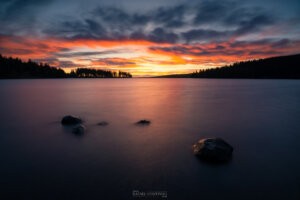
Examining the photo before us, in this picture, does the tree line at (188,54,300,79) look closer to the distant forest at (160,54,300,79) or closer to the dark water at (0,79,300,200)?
the distant forest at (160,54,300,79)

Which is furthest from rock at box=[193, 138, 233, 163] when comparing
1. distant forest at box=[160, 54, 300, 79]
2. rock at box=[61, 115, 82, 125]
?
distant forest at box=[160, 54, 300, 79]

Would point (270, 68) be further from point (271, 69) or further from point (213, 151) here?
point (213, 151)

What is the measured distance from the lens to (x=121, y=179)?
5477mm

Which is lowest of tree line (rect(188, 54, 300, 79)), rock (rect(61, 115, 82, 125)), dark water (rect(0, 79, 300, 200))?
dark water (rect(0, 79, 300, 200))

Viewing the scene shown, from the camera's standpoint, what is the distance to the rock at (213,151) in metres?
6.45

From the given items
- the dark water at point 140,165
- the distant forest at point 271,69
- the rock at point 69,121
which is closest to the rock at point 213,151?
the dark water at point 140,165

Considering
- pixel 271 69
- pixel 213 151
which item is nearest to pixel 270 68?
pixel 271 69

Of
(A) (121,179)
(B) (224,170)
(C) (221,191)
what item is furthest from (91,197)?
(B) (224,170)

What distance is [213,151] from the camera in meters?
6.53

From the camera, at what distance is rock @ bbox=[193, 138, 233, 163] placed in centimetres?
645

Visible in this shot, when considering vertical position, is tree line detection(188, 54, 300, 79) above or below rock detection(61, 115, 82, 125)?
above

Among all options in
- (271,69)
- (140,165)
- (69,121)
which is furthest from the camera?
(271,69)

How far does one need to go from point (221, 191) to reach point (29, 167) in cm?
662

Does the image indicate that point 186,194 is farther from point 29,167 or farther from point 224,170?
point 29,167
